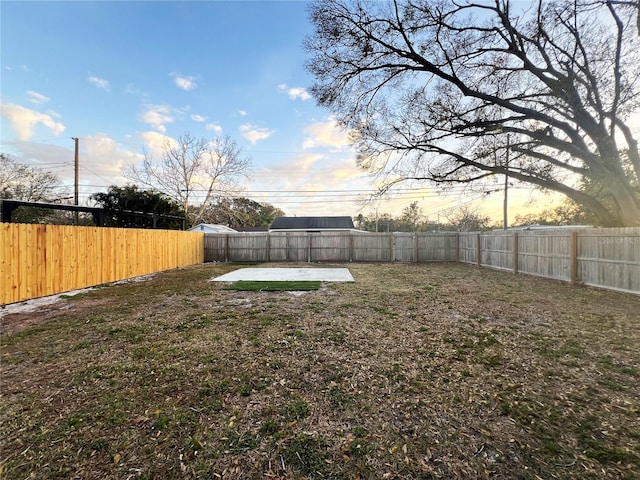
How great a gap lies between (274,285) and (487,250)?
28.0 ft

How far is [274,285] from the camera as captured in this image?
677cm

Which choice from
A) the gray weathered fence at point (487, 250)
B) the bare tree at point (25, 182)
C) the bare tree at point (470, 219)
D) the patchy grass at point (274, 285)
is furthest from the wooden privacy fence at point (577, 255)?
the bare tree at point (25, 182)

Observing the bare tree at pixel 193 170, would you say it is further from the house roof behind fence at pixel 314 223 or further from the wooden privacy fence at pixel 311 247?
the wooden privacy fence at pixel 311 247

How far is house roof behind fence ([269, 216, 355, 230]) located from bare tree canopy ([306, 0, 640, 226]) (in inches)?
571

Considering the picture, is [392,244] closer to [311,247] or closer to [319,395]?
[311,247]

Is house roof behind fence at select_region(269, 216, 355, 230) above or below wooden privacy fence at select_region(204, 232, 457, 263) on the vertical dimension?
above

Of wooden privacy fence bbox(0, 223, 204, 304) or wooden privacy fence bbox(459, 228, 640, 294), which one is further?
wooden privacy fence bbox(459, 228, 640, 294)

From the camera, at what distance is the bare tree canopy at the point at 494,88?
23.4 feet

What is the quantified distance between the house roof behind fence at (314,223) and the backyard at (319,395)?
19728 mm

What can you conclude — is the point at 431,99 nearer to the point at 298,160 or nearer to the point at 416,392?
the point at 416,392

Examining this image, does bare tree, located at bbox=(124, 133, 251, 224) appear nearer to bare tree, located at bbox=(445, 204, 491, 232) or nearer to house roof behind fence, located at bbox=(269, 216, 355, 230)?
house roof behind fence, located at bbox=(269, 216, 355, 230)

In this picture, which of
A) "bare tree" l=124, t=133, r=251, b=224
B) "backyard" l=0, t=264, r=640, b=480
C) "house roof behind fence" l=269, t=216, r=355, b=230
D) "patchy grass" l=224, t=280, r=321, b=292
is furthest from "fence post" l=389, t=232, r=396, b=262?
"bare tree" l=124, t=133, r=251, b=224

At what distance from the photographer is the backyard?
146 centimetres

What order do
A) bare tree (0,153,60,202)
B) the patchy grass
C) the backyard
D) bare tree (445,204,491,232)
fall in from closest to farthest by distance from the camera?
the backyard, the patchy grass, bare tree (0,153,60,202), bare tree (445,204,491,232)
